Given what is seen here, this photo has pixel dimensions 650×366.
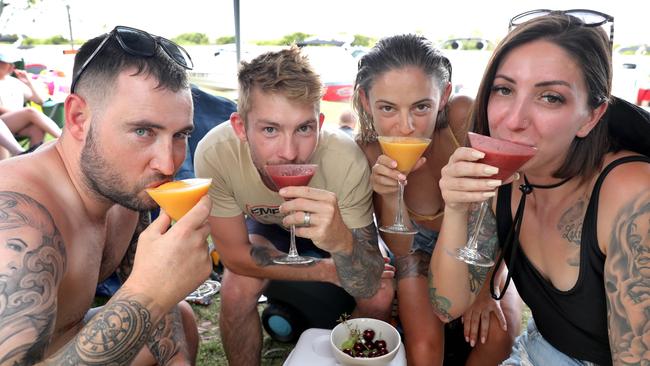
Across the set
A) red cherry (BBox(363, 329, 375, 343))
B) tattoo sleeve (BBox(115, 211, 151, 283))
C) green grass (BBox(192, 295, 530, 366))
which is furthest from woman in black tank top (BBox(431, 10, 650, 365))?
green grass (BBox(192, 295, 530, 366))

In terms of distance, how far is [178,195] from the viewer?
4.99 feet

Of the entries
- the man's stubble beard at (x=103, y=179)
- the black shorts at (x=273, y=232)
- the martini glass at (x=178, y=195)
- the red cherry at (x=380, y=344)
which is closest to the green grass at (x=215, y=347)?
the black shorts at (x=273, y=232)

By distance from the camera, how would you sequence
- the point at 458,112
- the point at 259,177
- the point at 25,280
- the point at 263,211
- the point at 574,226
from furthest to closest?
the point at 458,112
the point at 263,211
the point at 259,177
the point at 574,226
the point at 25,280

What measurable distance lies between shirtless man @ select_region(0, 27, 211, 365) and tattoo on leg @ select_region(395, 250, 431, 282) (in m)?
1.31

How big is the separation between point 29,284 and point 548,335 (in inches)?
77.2

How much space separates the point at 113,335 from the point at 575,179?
1.76m

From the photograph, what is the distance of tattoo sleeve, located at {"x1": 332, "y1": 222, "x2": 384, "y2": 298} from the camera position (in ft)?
7.14

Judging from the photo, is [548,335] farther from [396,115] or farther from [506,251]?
[396,115]

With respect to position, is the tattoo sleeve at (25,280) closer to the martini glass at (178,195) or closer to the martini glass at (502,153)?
the martini glass at (178,195)

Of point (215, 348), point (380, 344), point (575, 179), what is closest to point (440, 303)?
point (380, 344)

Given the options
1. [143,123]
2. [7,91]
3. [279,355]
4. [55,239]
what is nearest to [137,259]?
[55,239]

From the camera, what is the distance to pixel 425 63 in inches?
97.4

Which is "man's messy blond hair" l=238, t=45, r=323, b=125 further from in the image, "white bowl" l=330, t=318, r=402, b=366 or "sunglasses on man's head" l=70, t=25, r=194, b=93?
"white bowl" l=330, t=318, r=402, b=366

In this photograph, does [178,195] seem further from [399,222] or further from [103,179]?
[399,222]
